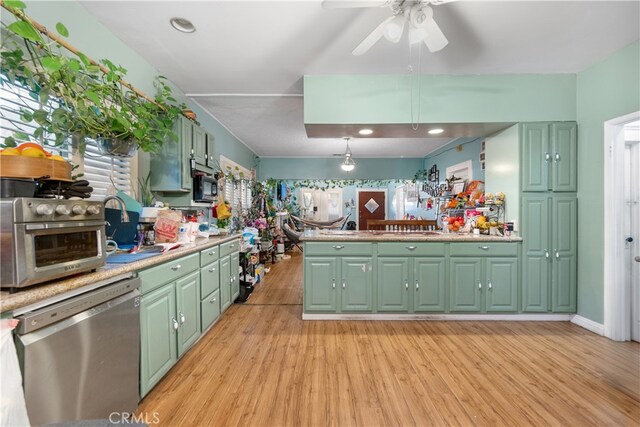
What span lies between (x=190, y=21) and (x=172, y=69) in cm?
87

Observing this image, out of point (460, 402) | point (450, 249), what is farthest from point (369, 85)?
point (460, 402)

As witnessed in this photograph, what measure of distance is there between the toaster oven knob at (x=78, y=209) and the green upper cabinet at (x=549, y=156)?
3709mm

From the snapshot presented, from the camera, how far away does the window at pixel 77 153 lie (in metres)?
1.44

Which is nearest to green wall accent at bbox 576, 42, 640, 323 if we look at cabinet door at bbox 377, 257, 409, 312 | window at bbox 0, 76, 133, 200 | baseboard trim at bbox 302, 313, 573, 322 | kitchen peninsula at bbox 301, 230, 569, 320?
baseboard trim at bbox 302, 313, 573, 322

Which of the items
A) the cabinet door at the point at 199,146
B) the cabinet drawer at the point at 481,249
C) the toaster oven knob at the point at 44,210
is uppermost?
the cabinet door at the point at 199,146

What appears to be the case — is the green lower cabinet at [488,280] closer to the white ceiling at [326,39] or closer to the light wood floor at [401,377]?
the light wood floor at [401,377]

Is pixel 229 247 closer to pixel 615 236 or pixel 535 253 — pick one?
pixel 535 253

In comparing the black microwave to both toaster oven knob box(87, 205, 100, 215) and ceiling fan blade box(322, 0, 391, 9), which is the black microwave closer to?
toaster oven knob box(87, 205, 100, 215)

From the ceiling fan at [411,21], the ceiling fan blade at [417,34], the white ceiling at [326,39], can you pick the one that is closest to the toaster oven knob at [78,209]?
the white ceiling at [326,39]

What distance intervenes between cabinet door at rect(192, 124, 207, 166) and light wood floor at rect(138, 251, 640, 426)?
1.83 metres

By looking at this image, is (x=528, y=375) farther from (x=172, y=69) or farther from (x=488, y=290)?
(x=172, y=69)

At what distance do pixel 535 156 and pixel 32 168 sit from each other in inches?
158

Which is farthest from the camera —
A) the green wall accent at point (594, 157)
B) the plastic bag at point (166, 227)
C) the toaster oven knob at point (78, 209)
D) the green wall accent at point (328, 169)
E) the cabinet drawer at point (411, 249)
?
the green wall accent at point (328, 169)

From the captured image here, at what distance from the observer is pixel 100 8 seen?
193 cm
